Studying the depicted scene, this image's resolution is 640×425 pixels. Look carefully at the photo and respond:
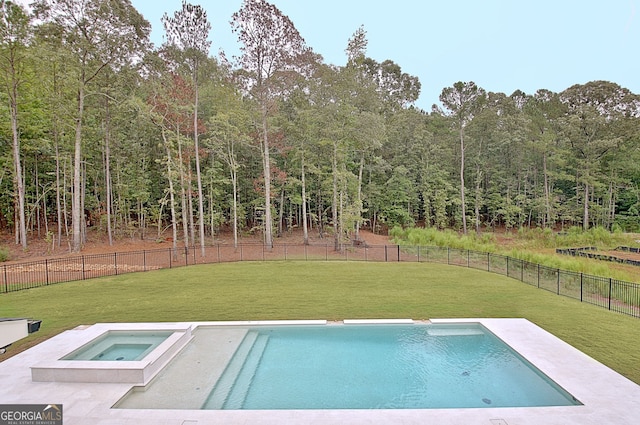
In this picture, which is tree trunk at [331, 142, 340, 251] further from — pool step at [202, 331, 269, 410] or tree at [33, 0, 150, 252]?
pool step at [202, 331, 269, 410]

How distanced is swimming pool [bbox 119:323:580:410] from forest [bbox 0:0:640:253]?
1266 centimetres

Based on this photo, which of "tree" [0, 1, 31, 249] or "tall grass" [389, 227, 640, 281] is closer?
"tree" [0, 1, 31, 249]

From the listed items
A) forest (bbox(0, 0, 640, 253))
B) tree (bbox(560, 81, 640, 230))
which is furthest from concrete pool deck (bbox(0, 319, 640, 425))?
tree (bbox(560, 81, 640, 230))

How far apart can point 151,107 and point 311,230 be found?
1708cm

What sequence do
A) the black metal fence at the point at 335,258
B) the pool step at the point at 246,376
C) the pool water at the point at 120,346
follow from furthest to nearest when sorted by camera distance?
the black metal fence at the point at 335,258, the pool water at the point at 120,346, the pool step at the point at 246,376

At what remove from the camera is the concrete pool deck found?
4406 millimetres

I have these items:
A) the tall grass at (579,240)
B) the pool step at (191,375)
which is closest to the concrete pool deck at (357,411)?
the pool step at (191,375)

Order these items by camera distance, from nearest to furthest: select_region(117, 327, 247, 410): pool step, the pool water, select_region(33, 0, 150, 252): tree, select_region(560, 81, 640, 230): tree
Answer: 1. select_region(117, 327, 247, 410): pool step
2. the pool water
3. select_region(33, 0, 150, 252): tree
4. select_region(560, 81, 640, 230): tree

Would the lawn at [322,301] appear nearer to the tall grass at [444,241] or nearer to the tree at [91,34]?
the tall grass at [444,241]

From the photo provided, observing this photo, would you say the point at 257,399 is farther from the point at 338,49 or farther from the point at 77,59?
the point at 338,49

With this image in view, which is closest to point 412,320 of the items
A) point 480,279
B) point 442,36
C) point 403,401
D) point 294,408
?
point 403,401

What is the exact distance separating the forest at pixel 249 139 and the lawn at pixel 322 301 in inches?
262

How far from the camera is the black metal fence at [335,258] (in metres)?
11.4

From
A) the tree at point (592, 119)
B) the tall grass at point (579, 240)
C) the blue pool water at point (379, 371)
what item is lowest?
the tall grass at point (579, 240)
